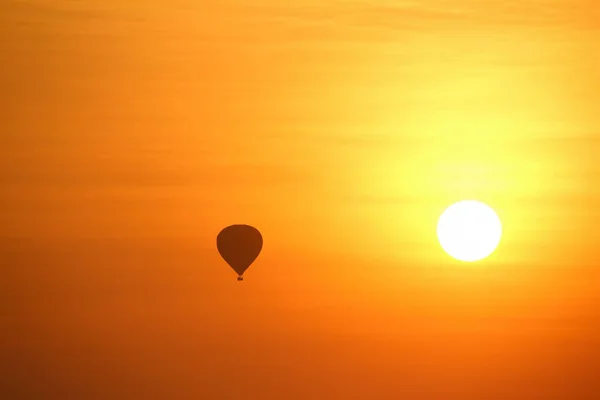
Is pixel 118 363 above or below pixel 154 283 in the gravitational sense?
below

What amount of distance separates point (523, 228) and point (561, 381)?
8.38ft

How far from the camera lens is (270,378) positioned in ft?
40.3

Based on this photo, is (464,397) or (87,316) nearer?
(87,316)

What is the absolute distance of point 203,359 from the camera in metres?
12.1

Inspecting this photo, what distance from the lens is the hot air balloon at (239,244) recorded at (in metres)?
10.5

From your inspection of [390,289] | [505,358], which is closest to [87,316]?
[390,289]

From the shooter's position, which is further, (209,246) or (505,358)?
(505,358)

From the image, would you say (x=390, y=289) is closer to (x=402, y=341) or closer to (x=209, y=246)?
(x=402, y=341)

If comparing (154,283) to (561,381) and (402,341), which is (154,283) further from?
(561,381)

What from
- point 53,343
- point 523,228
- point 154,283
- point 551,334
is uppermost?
point 523,228

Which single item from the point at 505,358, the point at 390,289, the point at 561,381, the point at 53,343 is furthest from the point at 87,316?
the point at 561,381

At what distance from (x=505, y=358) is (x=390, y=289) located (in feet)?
7.00

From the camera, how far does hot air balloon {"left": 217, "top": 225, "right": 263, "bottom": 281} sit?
10492 mm

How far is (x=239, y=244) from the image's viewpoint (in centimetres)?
1052
